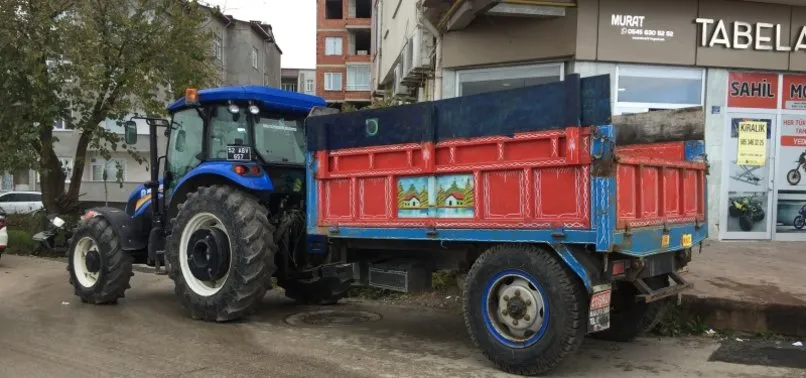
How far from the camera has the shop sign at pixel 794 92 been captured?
1134 cm

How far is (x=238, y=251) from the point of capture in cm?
648

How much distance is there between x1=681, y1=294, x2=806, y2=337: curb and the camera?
626 cm

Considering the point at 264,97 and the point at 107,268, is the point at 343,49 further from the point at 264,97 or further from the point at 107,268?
the point at 264,97

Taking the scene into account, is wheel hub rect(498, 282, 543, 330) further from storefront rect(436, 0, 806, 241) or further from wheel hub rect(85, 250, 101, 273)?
storefront rect(436, 0, 806, 241)

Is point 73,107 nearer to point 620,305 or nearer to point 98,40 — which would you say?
point 98,40

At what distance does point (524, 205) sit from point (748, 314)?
3.14 metres

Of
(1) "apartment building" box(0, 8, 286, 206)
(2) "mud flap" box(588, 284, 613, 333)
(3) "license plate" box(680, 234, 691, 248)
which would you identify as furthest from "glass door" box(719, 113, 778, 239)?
(1) "apartment building" box(0, 8, 286, 206)

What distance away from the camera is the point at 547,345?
15.5 feet

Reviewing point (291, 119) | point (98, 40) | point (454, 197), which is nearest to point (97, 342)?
point (291, 119)

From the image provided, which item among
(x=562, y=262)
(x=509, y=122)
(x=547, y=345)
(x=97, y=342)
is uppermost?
(x=509, y=122)

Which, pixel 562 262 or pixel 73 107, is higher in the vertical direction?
pixel 73 107

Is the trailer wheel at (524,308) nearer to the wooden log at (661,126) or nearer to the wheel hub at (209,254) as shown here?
the wooden log at (661,126)

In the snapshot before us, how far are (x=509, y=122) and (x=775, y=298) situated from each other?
12.2 feet

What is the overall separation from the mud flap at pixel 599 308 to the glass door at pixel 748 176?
7564 mm
